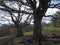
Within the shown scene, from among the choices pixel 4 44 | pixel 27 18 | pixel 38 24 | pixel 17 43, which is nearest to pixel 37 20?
pixel 38 24

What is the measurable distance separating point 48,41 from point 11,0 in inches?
146

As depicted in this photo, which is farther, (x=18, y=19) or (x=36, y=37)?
(x=18, y=19)

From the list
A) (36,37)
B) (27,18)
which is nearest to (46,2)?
(36,37)

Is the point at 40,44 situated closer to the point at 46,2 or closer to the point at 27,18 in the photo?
the point at 46,2

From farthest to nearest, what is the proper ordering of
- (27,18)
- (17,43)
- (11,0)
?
1. (27,18)
2. (17,43)
3. (11,0)

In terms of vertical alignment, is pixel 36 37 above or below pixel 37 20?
below

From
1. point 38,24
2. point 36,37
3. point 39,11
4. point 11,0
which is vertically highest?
point 11,0

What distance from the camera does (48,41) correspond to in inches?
527

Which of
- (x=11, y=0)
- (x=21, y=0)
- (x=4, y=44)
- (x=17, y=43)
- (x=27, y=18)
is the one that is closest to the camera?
(x=11, y=0)

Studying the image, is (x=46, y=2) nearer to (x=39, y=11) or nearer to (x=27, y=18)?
(x=39, y=11)

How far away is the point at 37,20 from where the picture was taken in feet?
43.7

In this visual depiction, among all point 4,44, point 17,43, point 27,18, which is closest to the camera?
point 17,43

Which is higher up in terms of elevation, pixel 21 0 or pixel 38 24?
pixel 21 0

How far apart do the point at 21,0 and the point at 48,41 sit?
3.25 meters
